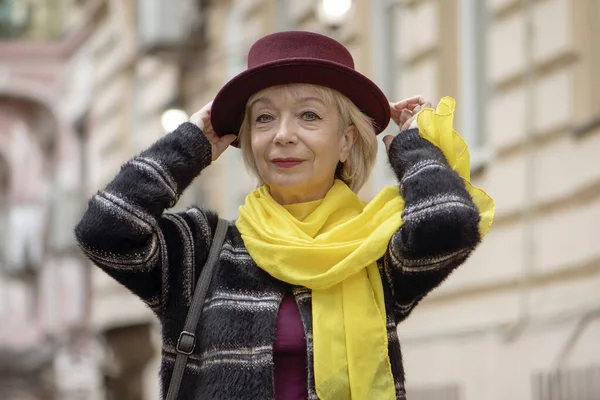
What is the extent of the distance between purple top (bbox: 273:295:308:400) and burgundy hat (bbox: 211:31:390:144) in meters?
0.67

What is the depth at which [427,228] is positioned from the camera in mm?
3889

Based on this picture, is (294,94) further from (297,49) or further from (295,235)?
(295,235)

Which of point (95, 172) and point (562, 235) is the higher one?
point (95, 172)

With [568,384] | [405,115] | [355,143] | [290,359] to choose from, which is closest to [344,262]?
[290,359]

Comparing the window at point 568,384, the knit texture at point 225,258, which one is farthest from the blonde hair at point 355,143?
the window at point 568,384

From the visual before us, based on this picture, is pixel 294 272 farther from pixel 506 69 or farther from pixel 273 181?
pixel 506 69

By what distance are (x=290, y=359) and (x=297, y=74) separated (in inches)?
32.0

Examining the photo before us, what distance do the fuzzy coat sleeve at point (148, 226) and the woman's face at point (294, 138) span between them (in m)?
0.23

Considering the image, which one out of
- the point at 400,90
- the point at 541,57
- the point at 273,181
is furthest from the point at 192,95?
the point at 273,181

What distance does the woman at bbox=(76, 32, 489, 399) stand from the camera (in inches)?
154

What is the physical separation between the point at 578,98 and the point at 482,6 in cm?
202

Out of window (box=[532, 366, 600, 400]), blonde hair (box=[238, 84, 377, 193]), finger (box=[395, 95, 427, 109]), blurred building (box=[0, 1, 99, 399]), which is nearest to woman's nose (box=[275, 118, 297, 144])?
blonde hair (box=[238, 84, 377, 193])

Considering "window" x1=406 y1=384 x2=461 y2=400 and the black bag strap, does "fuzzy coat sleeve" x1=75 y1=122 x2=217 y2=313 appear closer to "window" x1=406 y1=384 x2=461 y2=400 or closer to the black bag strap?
the black bag strap

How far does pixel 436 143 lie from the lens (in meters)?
4.17
